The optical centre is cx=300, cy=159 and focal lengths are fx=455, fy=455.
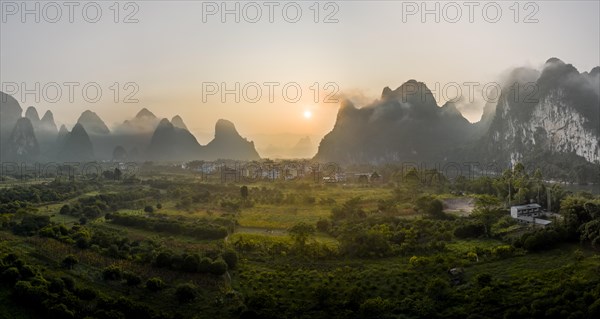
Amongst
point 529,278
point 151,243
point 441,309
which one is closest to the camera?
point 441,309

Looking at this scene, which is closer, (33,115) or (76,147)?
(76,147)

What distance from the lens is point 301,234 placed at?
26766 millimetres

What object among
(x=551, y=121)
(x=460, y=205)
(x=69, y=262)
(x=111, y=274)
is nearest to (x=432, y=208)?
(x=460, y=205)

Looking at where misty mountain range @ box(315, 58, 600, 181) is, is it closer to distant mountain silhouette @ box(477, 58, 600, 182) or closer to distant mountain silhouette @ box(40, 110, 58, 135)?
distant mountain silhouette @ box(477, 58, 600, 182)

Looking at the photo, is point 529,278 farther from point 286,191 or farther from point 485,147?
point 485,147

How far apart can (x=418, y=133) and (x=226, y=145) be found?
219ft

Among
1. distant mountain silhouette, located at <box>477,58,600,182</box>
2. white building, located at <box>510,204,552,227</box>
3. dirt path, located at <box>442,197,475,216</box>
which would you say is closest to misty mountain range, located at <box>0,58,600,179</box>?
distant mountain silhouette, located at <box>477,58,600,182</box>

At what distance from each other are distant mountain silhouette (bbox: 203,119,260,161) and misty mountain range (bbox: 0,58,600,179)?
0.34m

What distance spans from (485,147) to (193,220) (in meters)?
85.0

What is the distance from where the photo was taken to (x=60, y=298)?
1744 centimetres

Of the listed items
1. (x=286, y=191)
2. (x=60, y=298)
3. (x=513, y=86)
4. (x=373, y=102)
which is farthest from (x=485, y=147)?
(x=60, y=298)

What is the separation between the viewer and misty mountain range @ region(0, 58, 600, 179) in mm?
83500

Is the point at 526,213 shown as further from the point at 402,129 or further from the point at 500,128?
the point at 402,129

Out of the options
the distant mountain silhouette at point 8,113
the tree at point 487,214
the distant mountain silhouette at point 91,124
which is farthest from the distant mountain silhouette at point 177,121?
the tree at point 487,214
